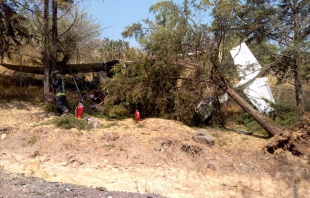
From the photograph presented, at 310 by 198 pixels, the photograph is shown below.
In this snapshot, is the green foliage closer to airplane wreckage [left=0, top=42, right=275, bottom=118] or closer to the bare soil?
the bare soil

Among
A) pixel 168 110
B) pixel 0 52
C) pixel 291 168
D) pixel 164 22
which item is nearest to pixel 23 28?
pixel 0 52

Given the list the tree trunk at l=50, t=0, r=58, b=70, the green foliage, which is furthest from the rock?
the tree trunk at l=50, t=0, r=58, b=70

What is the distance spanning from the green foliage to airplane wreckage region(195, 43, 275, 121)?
3.31 meters

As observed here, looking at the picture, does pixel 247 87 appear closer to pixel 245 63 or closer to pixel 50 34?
pixel 245 63

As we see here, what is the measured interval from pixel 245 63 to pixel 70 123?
5487 mm

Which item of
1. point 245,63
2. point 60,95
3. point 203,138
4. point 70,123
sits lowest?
point 203,138

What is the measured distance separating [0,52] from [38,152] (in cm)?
582

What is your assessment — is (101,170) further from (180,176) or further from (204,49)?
(204,49)

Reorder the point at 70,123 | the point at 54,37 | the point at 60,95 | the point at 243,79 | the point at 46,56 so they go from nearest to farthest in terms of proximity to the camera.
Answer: the point at 70,123
the point at 60,95
the point at 243,79
the point at 54,37
the point at 46,56

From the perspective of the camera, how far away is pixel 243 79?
10688 millimetres

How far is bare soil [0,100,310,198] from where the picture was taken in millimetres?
7352

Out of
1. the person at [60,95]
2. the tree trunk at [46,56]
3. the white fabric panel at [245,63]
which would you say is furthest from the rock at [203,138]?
the tree trunk at [46,56]

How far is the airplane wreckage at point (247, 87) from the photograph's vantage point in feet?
33.7

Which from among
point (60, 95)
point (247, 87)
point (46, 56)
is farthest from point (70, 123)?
point (247, 87)
